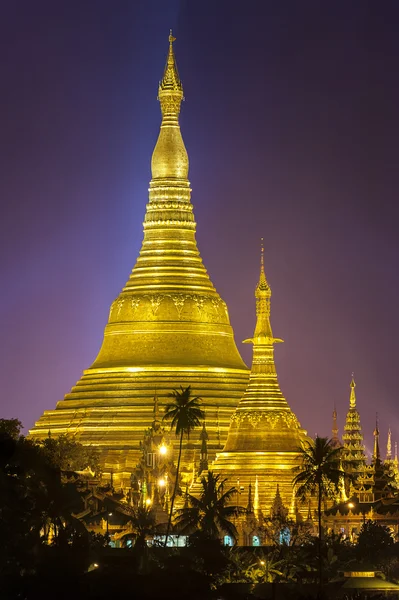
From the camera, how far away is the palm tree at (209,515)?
97.4 meters

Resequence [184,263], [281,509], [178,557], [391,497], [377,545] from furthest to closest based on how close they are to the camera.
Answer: [184,263]
[391,497]
[281,509]
[377,545]
[178,557]

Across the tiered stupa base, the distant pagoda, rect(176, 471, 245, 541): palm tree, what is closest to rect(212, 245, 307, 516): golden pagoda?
the tiered stupa base

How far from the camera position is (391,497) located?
116875 mm

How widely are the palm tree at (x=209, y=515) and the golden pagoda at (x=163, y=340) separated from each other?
14.5m

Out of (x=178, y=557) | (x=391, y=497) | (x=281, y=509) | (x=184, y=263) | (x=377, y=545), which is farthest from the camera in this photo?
(x=184, y=263)

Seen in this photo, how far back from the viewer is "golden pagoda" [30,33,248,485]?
4724 inches

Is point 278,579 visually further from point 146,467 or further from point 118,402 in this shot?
point 118,402

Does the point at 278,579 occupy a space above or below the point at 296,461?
below

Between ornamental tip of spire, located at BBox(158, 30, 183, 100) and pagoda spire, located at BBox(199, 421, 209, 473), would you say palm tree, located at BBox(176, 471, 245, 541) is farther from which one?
ornamental tip of spire, located at BBox(158, 30, 183, 100)

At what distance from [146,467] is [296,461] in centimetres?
690

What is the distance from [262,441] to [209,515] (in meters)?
17.4

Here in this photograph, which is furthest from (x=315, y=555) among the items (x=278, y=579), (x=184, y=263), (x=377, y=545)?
(x=184, y=263)

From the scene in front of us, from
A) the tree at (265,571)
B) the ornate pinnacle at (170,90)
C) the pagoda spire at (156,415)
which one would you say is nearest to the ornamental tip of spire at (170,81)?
the ornate pinnacle at (170,90)

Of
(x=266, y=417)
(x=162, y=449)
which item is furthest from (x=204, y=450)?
(x=266, y=417)
